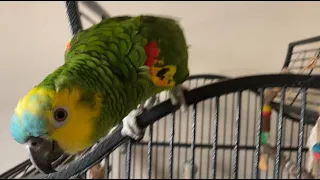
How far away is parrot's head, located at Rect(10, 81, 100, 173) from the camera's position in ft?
1.84

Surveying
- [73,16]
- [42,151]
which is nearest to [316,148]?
[42,151]

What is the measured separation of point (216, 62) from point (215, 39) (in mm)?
86

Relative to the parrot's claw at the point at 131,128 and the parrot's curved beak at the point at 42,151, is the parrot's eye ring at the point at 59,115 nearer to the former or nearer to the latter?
the parrot's curved beak at the point at 42,151

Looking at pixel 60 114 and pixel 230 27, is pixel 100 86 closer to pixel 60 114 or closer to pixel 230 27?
pixel 60 114

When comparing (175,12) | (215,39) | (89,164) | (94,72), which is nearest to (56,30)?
(175,12)

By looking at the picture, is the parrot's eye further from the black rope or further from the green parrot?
the black rope

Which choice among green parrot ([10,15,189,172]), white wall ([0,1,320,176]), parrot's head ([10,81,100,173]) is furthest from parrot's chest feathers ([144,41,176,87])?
white wall ([0,1,320,176])

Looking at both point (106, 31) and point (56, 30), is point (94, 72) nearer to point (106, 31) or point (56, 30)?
point (106, 31)

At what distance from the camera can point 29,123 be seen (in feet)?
1.85

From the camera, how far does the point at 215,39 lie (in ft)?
5.24

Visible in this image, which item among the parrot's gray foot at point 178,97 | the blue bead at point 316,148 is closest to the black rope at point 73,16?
the parrot's gray foot at point 178,97

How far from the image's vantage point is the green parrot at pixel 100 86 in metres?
0.57

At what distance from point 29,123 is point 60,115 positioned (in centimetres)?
4

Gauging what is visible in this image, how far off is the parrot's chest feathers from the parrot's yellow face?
202 millimetres
